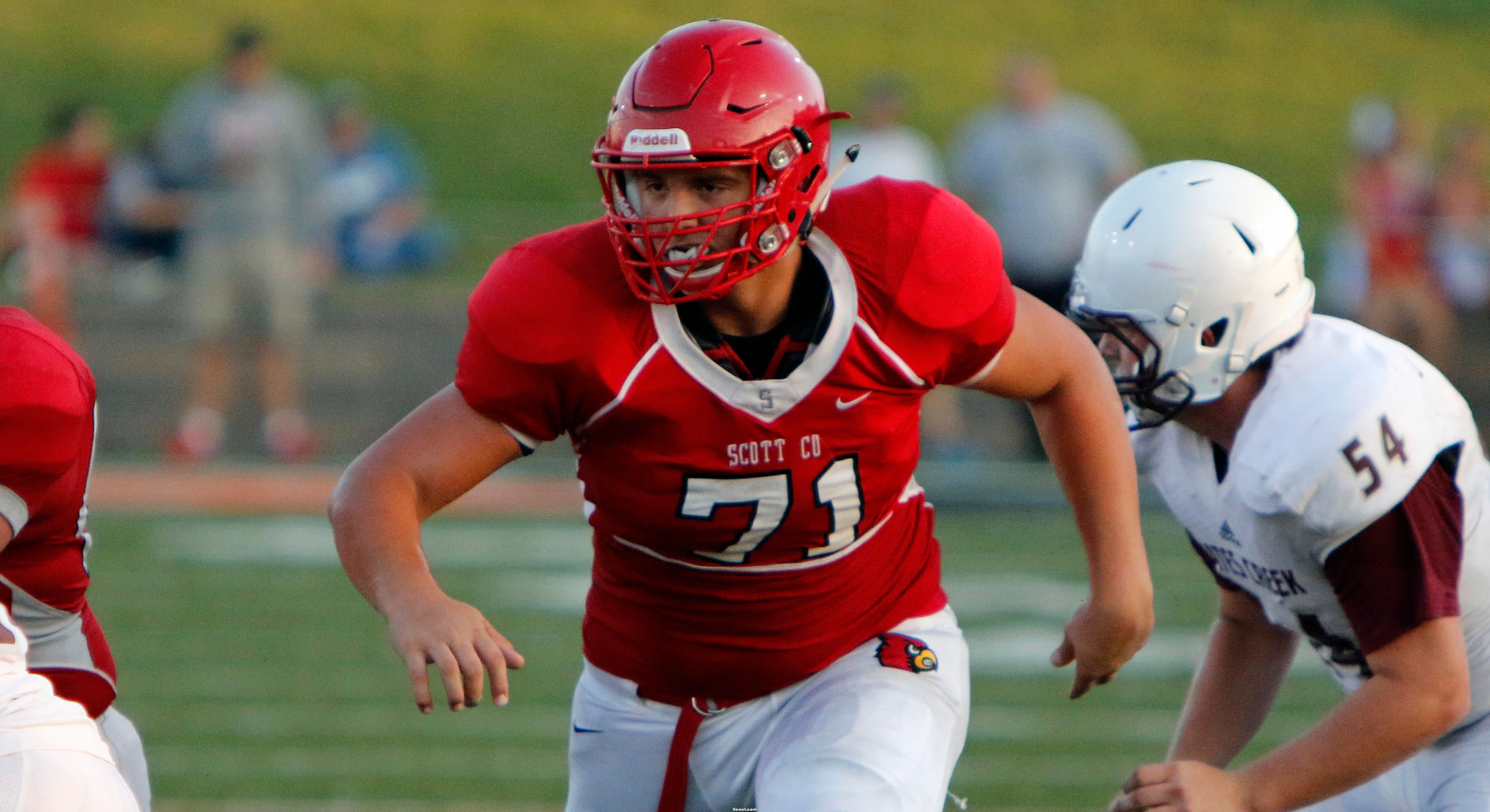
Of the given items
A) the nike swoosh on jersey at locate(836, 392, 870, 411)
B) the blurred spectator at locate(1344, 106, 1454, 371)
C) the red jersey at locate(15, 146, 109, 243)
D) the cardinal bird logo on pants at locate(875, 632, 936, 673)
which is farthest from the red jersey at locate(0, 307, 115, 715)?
the blurred spectator at locate(1344, 106, 1454, 371)

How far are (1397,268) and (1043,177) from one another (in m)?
2.46

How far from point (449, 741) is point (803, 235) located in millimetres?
3436

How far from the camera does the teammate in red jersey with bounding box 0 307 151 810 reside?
262cm

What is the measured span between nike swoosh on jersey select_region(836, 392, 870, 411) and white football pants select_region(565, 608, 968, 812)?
0.45 meters

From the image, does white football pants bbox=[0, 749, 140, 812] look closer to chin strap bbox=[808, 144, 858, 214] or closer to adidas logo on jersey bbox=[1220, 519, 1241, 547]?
chin strap bbox=[808, 144, 858, 214]

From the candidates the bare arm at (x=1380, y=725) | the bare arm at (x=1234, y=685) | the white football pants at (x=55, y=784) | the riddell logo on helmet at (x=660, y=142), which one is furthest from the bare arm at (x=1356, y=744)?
the white football pants at (x=55, y=784)

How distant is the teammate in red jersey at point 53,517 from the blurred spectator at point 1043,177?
6819mm

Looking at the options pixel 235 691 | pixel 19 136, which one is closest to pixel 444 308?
pixel 235 691

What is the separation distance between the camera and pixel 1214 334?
298 centimetres

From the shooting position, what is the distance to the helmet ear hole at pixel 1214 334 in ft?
9.74

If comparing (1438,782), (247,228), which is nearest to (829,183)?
(1438,782)

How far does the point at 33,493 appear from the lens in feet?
8.76

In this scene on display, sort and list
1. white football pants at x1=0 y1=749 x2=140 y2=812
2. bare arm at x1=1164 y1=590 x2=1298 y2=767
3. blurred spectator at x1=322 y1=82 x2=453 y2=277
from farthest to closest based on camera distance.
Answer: blurred spectator at x1=322 y1=82 x2=453 y2=277 → bare arm at x1=1164 y1=590 x2=1298 y2=767 → white football pants at x1=0 y1=749 x2=140 y2=812

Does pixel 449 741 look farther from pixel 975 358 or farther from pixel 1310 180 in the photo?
pixel 1310 180
